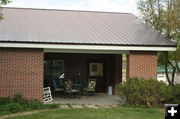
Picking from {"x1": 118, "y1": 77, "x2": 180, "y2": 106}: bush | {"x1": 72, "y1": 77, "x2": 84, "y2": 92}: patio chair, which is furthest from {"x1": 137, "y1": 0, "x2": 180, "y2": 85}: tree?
{"x1": 72, "y1": 77, "x2": 84, "y2": 92}: patio chair

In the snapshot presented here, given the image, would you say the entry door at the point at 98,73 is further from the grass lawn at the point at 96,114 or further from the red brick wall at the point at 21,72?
the grass lawn at the point at 96,114

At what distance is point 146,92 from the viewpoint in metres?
11.7

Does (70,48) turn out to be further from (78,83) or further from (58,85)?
(78,83)

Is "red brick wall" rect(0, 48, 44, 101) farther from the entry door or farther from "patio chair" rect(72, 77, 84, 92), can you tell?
the entry door

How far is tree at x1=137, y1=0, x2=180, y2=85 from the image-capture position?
46.2 feet

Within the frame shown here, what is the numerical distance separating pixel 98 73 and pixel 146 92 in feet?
19.8

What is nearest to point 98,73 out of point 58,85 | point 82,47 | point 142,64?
point 58,85

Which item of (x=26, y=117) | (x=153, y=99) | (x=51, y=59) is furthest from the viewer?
(x=51, y=59)

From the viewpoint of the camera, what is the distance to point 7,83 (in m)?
11.6

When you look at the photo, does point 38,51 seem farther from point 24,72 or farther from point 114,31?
point 114,31

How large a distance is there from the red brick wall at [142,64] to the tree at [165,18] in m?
1.98

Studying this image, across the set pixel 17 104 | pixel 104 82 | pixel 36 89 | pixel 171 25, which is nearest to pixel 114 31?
pixel 171 25

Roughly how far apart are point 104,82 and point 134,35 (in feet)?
14.9

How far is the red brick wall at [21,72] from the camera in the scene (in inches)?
458
